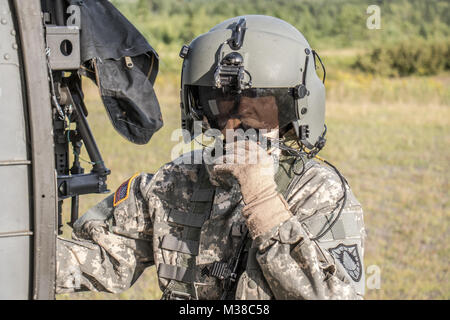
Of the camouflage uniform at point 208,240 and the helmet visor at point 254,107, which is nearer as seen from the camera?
the camouflage uniform at point 208,240

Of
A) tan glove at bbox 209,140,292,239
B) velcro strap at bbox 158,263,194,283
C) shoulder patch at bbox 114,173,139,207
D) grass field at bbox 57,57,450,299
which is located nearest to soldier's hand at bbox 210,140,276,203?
tan glove at bbox 209,140,292,239

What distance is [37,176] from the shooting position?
6.48ft

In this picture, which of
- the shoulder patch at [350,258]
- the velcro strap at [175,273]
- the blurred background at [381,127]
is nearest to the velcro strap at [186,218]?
the velcro strap at [175,273]

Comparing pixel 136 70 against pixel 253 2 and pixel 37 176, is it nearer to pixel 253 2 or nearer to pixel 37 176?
pixel 37 176

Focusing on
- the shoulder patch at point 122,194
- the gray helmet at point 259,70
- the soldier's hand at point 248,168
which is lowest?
the shoulder patch at point 122,194

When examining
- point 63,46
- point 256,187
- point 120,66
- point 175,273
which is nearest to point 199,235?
point 175,273

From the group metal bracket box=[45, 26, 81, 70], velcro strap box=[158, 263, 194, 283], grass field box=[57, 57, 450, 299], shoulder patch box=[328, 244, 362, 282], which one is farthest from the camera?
grass field box=[57, 57, 450, 299]

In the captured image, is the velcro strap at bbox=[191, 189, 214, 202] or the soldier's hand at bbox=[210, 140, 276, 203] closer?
the soldier's hand at bbox=[210, 140, 276, 203]

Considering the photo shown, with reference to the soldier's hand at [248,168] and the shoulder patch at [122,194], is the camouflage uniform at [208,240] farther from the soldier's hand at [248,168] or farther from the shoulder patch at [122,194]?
the soldier's hand at [248,168]

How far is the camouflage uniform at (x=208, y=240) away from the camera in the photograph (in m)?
2.07

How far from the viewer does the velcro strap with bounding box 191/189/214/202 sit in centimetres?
254

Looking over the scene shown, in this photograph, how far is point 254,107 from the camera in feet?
8.01

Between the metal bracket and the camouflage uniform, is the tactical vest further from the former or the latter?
the metal bracket

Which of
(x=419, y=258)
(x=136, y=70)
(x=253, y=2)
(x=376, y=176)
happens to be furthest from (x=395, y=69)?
(x=136, y=70)
